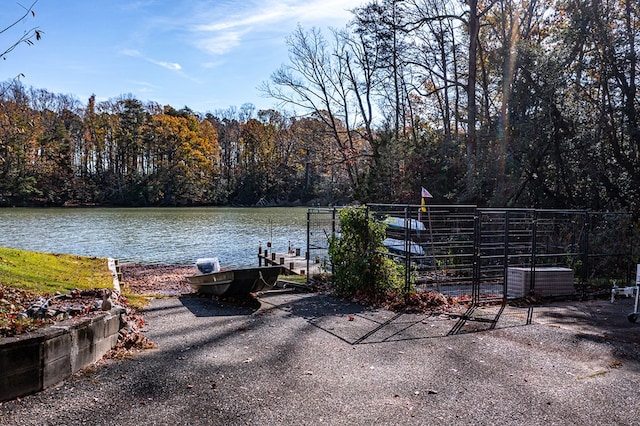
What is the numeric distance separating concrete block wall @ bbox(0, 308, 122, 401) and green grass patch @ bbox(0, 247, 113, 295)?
2.90 m

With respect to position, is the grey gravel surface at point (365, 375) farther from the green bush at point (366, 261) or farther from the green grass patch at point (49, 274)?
the green grass patch at point (49, 274)

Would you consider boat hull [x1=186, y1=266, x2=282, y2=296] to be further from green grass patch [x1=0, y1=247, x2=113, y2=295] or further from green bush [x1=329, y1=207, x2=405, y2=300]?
green grass patch [x1=0, y1=247, x2=113, y2=295]

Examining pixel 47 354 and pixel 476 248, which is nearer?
pixel 47 354

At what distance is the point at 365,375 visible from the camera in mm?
5043

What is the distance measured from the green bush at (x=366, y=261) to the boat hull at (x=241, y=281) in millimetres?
1504

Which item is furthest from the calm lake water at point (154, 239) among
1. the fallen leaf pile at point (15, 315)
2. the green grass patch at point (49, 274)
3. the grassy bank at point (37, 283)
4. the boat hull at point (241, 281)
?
the fallen leaf pile at point (15, 315)

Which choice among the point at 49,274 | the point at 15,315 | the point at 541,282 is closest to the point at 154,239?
the point at 49,274

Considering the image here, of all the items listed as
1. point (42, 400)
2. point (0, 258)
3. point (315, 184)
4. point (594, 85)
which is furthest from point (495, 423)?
point (315, 184)

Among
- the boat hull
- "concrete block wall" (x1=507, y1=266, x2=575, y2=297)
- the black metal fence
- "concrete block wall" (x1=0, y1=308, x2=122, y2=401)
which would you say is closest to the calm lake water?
the boat hull

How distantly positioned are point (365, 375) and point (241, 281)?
16.3 feet

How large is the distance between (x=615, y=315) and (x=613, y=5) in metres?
11.7

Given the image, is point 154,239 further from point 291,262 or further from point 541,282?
point 541,282

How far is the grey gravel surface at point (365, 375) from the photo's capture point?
13.1ft

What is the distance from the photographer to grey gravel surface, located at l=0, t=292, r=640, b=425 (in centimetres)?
400
